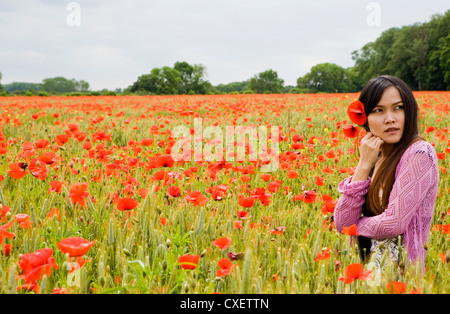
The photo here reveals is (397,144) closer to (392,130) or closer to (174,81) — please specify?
(392,130)

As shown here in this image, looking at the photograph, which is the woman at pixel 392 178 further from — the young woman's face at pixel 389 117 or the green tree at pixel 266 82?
the green tree at pixel 266 82

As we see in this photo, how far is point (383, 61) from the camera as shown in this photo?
50812mm

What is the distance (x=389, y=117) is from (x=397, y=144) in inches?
6.8

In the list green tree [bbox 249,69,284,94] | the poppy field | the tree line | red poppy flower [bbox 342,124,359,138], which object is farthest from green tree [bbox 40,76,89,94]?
red poppy flower [bbox 342,124,359,138]

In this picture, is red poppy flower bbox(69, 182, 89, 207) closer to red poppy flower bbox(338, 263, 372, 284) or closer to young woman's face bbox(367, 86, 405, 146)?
red poppy flower bbox(338, 263, 372, 284)

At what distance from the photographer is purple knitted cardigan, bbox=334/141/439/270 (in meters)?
1.72

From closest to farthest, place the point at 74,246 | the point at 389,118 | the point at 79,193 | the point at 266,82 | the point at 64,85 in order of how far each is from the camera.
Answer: the point at 74,246 < the point at 389,118 < the point at 79,193 < the point at 64,85 < the point at 266,82

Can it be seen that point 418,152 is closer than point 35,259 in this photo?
No

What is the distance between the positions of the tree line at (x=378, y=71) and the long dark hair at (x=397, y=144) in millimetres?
40529

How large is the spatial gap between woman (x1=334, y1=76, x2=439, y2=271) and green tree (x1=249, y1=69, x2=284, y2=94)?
3055 inches

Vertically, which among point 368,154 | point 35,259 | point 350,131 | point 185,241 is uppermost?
point 350,131

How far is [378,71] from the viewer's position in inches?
2018

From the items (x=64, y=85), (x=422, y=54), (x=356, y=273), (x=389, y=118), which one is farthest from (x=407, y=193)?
(x=64, y=85)
